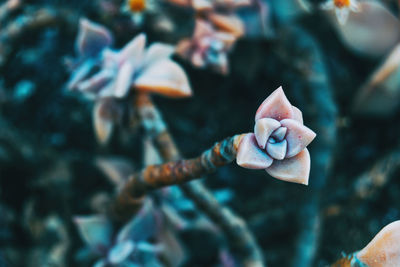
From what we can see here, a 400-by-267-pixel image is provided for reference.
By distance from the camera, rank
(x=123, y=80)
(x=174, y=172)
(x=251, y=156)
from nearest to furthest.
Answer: (x=251, y=156) < (x=174, y=172) < (x=123, y=80)

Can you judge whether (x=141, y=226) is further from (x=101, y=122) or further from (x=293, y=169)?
(x=293, y=169)

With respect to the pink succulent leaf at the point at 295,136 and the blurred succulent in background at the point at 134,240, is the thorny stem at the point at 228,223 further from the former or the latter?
the pink succulent leaf at the point at 295,136

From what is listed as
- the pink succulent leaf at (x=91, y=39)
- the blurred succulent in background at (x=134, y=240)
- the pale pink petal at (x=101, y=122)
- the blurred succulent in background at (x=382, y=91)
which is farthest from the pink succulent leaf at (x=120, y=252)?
the blurred succulent in background at (x=382, y=91)

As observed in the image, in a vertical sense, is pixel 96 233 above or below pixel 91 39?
below

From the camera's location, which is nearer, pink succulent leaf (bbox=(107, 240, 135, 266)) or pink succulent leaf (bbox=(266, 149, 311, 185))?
pink succulent leaf (bbox=(266, 149, 311, 185))

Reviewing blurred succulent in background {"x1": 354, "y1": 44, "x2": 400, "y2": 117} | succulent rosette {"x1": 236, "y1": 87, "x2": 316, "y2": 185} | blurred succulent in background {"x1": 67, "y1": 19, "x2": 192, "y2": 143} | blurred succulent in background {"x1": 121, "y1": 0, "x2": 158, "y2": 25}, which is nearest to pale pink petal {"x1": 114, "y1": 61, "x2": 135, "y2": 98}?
blurred succulent in background {"x1": 67, "y1": 19, "x2": 192, "y2": 143}

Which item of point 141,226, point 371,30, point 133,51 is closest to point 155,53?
point 133,51

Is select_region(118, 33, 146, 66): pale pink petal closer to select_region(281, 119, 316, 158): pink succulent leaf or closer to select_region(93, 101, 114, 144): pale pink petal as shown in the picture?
select_region(93, 101, 114, 144): pale pink petal
